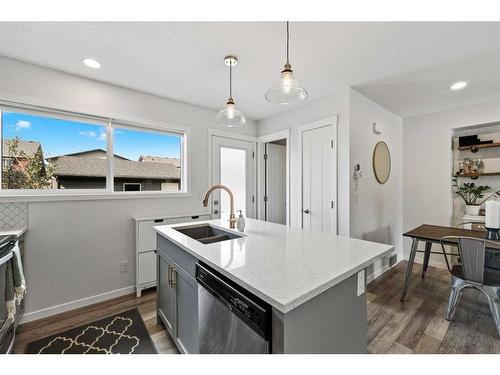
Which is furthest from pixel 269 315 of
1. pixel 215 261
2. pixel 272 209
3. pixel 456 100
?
pixel 456 100

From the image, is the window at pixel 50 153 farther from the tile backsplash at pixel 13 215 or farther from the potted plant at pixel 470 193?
the potted plant at pixel 470 193

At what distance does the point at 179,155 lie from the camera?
3.08 metres

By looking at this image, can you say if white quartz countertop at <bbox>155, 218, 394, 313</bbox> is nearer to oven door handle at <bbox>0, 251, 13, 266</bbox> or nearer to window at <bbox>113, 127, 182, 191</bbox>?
oven door handle at <bbox>0, 251, 13, 266</bbox>

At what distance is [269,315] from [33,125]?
282 cm

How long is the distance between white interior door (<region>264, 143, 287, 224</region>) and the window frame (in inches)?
58.6

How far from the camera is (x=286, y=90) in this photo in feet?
4.59

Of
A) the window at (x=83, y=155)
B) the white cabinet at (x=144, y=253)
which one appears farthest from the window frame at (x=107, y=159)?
the white cabinet at (x=144, y=253)

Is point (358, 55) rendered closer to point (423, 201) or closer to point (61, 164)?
point (423, 201)

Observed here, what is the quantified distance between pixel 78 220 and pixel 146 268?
883 mm

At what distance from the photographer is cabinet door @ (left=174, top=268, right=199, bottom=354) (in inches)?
A: 52.1

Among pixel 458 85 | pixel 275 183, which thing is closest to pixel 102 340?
pixel 275 183

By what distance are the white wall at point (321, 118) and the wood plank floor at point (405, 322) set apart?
2.97ft

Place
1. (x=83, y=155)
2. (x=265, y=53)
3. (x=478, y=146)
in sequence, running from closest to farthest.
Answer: (x=265, y=53), (x=83, y=155), (x=478, y=146)

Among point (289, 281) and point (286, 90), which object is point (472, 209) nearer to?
point (286, 90)
